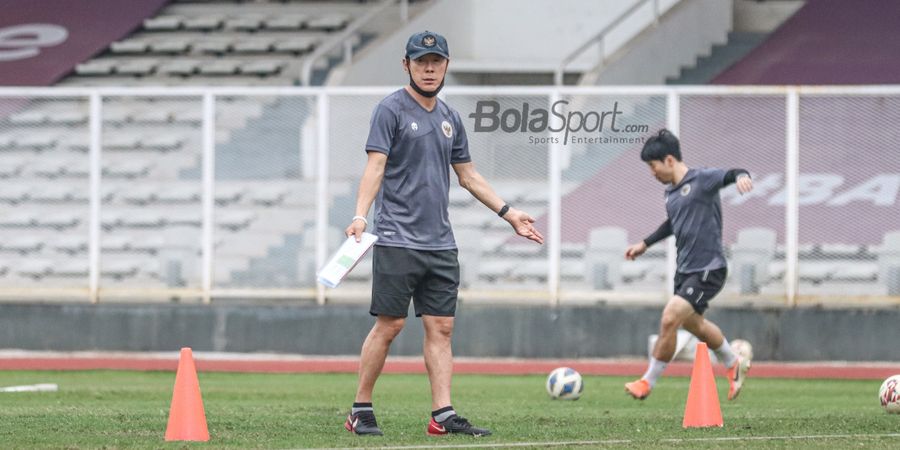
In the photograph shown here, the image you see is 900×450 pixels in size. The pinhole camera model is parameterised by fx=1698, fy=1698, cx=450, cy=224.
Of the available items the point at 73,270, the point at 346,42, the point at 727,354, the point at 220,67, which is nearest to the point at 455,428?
the point at 727,354

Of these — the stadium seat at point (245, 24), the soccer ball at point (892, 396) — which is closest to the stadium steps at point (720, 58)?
the stadium seat at point (245, 24)

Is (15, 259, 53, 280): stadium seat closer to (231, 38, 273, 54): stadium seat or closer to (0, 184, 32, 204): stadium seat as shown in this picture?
(0, 184, 32, 204): stadium seat

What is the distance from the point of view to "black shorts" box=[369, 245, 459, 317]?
348 inches

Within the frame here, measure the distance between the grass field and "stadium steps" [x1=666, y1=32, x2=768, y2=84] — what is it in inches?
371

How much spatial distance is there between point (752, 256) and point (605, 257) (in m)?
1.45

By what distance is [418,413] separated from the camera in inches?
427

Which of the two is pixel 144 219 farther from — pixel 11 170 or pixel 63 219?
pixel 11 170

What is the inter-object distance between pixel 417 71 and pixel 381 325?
134 cm

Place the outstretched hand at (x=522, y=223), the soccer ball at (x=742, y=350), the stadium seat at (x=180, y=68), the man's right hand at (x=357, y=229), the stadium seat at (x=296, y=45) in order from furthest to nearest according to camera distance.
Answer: the stadium seat at (x=296, y=45), the stadium seat at (x=180, y=68), the soccer ball at (x=742, y=350), the outstretched hand at (x=522, y=223), the man's right hand at (x=357, y=229)

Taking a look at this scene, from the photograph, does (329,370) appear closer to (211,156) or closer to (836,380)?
(211,156)

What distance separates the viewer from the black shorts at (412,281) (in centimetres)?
884

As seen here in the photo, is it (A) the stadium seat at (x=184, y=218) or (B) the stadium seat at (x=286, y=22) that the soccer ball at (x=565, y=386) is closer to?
(A) the stadium seat at (x=184, y=218)

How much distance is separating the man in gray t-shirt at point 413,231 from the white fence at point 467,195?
320 inches

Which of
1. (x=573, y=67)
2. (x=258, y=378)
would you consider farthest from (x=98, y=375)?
(x=573, y=67)
